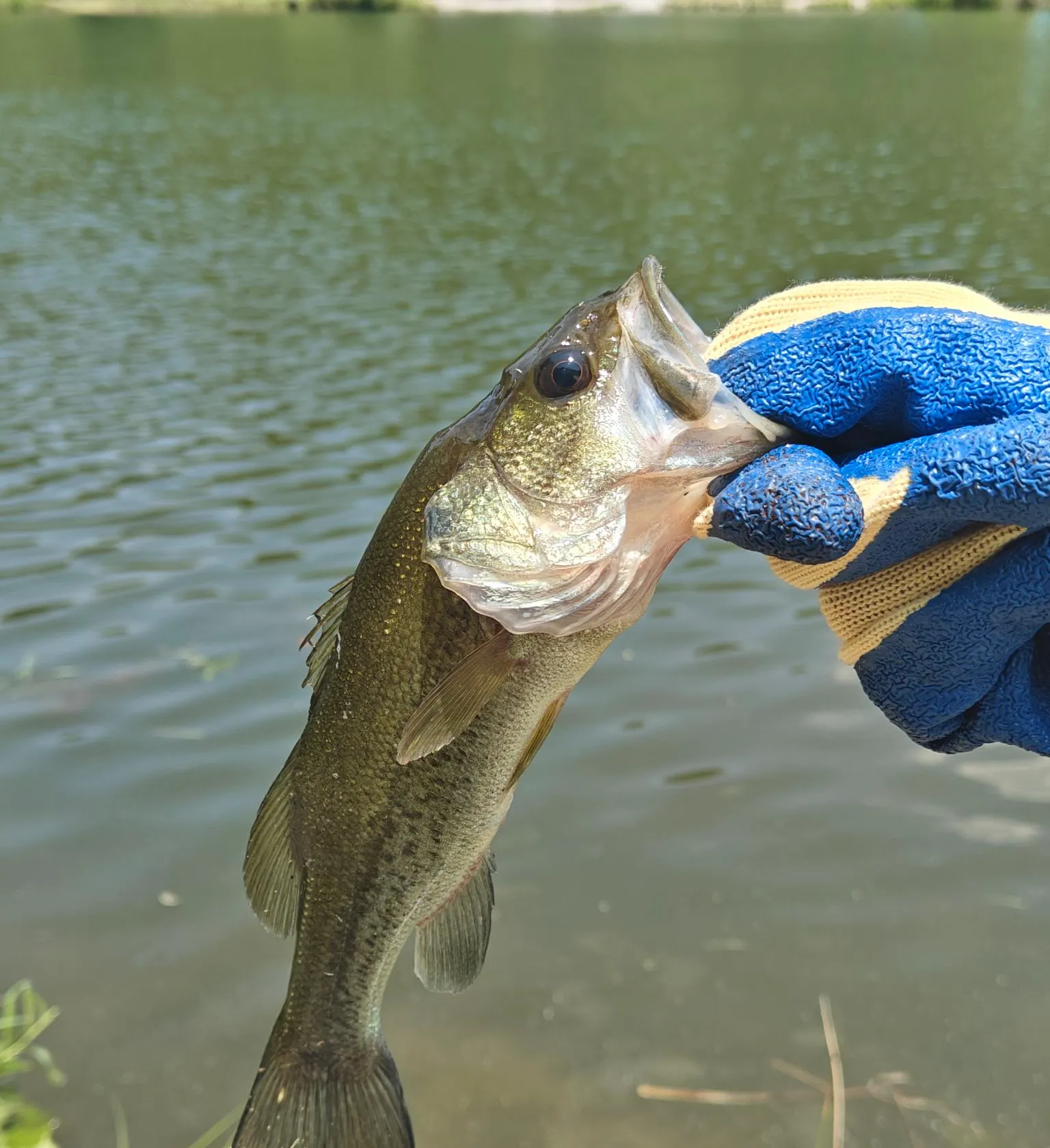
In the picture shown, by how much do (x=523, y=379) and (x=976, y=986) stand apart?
3677 mm

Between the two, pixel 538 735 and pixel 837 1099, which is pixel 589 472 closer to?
pixel 538 735

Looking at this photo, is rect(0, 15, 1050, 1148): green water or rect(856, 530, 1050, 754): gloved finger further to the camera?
rect(0, 15, 1050, 1148): green water

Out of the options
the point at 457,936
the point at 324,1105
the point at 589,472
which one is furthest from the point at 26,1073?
the point at 589,472

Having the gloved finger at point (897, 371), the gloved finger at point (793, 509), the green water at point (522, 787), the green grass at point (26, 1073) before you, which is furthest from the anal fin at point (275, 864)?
the green water at point (522, 787)

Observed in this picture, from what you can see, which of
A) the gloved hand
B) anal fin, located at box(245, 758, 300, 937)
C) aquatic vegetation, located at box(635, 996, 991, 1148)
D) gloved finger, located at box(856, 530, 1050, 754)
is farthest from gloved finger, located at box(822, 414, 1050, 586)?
aquatic vegetation, located at box(635, 996, 991, 1148)

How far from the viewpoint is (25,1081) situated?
4395 mm

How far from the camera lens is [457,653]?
224 cm

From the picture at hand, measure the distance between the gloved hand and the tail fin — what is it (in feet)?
4.59

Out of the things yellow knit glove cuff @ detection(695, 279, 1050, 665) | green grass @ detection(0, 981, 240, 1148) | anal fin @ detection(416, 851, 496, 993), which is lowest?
green grass @ detection(0, 981, 240, 1148)

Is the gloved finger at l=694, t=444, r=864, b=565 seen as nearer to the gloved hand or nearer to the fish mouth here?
the gloved hand

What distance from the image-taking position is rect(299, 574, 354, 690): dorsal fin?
2.39 metres

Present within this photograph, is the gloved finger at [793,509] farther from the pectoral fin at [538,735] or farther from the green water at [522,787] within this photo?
the green water at [522,787]

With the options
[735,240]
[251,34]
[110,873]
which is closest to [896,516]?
[110,873]

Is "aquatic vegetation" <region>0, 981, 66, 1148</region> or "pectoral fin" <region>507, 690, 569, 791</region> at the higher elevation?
"pectoral fin" <region>507, 690, 569, 791</region>
